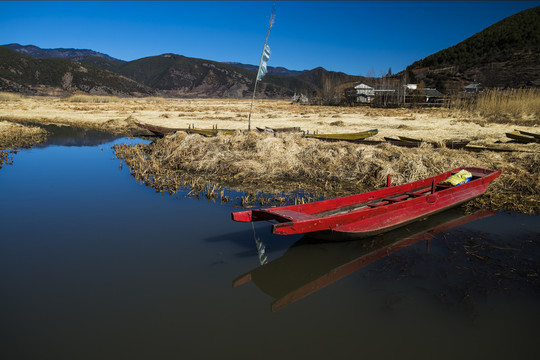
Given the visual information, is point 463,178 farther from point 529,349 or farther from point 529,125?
point 529,125

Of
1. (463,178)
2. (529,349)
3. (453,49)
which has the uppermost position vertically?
(453,49)

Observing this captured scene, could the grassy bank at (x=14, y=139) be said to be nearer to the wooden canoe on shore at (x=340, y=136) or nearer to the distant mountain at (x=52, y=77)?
the wooden canoe on shore at (x=340, y=136)

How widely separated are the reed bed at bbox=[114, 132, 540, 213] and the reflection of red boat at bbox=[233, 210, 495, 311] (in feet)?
7.92

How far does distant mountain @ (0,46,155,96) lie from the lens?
342 feet

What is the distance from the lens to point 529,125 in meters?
21.7

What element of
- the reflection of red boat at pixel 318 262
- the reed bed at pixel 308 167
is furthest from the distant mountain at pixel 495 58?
the reflection of red boat at pixel 318 262

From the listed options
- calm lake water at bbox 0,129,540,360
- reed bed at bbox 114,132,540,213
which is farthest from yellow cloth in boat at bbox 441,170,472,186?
calm lake water at bbox 0,129,540,360

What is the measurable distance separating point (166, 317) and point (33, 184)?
8.89 meters

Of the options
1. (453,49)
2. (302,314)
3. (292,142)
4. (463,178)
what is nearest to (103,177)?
(292,142)

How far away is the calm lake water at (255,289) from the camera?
12.9 feet

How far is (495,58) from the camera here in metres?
88.2

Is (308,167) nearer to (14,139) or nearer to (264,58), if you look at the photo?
(264,58)

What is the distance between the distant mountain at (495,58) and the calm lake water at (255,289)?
74681mm

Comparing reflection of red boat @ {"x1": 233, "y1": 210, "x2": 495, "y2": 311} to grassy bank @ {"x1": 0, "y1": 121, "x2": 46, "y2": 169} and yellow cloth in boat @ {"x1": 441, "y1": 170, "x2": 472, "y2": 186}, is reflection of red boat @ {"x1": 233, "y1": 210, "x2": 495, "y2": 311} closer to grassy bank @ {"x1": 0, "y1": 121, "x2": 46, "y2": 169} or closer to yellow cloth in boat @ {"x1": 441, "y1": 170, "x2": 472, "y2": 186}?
yellow cloth in boat @ {"x1": 441, "y1": 170, "x2": 472, "y2": 186}
